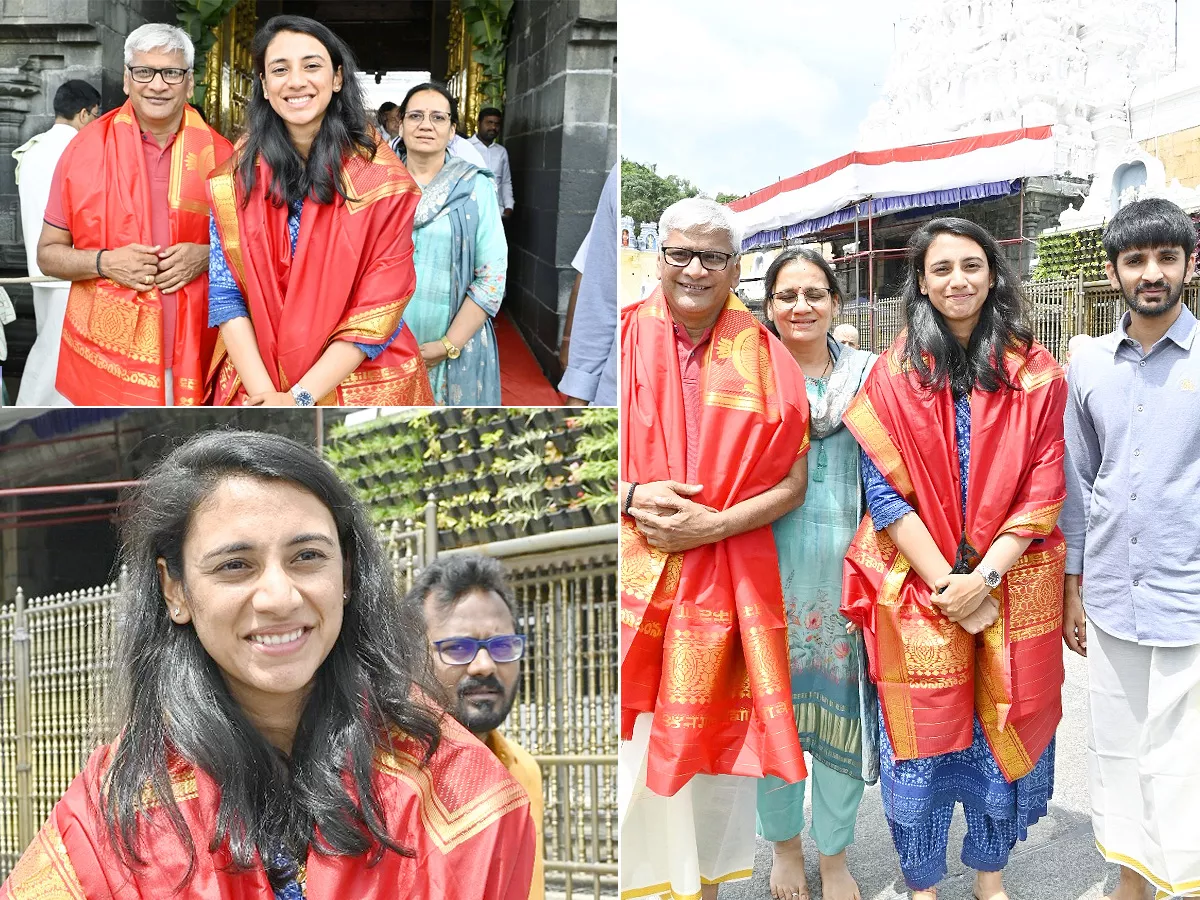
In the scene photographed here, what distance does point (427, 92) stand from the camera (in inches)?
116

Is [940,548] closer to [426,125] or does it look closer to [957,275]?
[957,275]

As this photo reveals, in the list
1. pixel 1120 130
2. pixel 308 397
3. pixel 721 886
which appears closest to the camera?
pixel 308 397

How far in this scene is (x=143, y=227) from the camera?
269 cm

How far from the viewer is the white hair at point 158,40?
266 cm

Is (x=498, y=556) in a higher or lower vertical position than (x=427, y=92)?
lower

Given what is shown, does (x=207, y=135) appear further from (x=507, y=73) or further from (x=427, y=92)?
(x=507, y=73)

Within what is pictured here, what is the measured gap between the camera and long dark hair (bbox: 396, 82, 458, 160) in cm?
294

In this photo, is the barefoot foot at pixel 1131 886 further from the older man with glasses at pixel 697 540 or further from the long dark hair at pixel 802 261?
the long dark hair at pixel 802 261

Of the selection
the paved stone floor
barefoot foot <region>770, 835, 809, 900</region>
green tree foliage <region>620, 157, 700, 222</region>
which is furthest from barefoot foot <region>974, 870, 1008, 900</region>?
green tree foliage <region>620, 157, 700, 222</region>

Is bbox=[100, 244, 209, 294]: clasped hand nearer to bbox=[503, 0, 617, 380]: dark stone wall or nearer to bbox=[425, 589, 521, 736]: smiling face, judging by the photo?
bbox=[503, 0, 617, 380]: dark stone wall

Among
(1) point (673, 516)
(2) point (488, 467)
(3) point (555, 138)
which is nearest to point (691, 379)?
(1) point (673, 516)

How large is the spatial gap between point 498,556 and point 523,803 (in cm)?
260

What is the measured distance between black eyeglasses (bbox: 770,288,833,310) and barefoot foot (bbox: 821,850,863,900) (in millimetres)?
1539

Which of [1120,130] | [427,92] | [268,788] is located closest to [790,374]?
[427,92]
